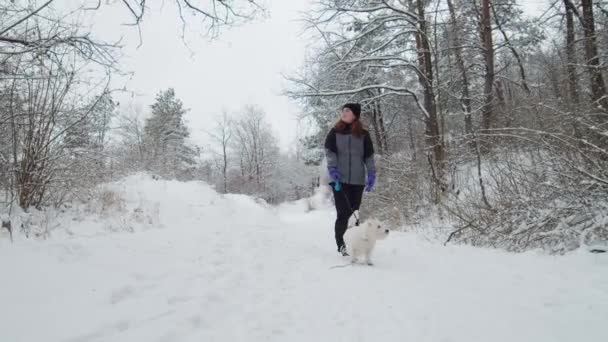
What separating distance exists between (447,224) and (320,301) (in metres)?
4.19

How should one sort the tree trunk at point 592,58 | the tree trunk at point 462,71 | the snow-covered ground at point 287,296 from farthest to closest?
the tree trunk at point 462,71
the tree trunk at point 592,58
the snow-covered ground at point 287,296

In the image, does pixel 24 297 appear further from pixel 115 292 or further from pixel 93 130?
pixel 93 130

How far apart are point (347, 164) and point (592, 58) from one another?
3.87 meters

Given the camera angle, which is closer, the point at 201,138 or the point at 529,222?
the point at 529,222

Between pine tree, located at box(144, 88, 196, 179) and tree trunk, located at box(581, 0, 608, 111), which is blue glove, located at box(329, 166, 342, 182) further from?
pine tree, located at box(144, 88, 196, 179)

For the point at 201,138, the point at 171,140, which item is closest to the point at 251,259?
the point at 171,140

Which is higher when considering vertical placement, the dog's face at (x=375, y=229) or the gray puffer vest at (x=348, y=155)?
the gray puffer vest at (x=348, y=155)

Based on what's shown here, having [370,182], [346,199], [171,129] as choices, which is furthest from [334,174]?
[171,129]

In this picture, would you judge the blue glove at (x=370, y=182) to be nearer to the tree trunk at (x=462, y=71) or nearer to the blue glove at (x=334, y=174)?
the blue glove at (x=334, y=174)

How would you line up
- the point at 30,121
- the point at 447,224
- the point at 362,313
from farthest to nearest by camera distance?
the point at 447,224 → the point at 30,121 → the point at 362,313

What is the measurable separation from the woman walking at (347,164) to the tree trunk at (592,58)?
10.7 feet

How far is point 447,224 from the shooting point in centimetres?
578

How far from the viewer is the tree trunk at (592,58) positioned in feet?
16.3

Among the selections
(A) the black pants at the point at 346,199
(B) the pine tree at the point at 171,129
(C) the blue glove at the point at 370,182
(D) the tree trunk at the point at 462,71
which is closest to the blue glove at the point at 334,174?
(A) the black pants at the point at 346,199
